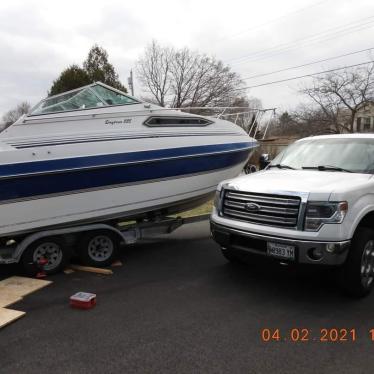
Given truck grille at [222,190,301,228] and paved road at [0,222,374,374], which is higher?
truck grille at [222,190,301,228]

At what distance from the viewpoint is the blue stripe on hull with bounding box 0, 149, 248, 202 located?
499cm

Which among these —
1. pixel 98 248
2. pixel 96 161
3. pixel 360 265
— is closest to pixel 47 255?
pixel 98 248

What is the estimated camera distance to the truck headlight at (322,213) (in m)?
3.93

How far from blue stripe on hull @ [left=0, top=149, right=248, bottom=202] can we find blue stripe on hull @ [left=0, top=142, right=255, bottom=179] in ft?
0.21

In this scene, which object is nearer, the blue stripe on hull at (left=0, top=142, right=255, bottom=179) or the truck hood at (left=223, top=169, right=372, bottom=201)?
the truck hood at (left=223, top=169, right=372, bottom=201)

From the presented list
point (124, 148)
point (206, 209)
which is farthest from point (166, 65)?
point (124, 148)

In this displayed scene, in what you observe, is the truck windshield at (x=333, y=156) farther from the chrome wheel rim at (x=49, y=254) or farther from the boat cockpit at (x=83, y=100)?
the chrome wheel rim at (x=49, y=254)

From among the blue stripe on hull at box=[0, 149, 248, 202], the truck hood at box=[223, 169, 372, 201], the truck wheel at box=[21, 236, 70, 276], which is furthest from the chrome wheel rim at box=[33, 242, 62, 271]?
the truck hood at box=[223, 169, 372, 201]

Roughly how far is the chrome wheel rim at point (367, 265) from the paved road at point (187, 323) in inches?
8.7

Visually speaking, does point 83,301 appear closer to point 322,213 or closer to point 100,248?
point 100,248

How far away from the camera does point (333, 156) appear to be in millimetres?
5176

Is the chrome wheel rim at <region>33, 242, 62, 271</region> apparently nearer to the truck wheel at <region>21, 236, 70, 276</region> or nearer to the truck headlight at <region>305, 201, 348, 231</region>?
the truck wheel at <region>21, 236, 70, 276</region>

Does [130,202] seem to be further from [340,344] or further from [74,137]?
[340,344]

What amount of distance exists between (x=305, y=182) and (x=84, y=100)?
350 cm
